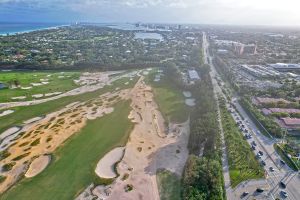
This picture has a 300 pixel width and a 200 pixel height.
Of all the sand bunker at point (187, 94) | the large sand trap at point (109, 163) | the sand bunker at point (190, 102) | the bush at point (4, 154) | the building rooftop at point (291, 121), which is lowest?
the large sand trap at point (109, 163)

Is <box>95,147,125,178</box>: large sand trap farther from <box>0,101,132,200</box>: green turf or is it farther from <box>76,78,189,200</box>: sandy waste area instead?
<box>0,101,132,200</box>: green turf

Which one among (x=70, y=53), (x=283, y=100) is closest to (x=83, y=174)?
(x=283, y=100)

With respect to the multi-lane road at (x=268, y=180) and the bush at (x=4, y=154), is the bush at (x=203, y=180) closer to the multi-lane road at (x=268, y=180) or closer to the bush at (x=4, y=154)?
the multi-lane road at (x=268, y=180)

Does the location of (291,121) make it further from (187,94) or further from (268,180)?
(187,94)

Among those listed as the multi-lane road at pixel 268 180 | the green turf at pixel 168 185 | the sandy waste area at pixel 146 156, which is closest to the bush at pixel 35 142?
the sandy waste area at pixel 146 156

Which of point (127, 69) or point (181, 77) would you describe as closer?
point (181, 77)

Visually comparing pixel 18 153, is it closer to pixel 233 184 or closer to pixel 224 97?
pixel 233 184
